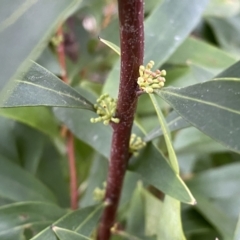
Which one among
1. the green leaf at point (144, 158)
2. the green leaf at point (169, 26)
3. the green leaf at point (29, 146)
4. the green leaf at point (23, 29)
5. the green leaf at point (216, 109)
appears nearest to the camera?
the green leaf at point (23, 29)

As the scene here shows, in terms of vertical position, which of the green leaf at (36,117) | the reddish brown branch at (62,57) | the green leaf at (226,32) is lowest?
the green leaf at (36,117)

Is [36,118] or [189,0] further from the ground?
[189,0]

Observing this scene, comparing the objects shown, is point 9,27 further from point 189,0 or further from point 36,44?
point 189,0

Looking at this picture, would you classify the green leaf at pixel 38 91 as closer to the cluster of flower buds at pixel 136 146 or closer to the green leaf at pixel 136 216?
the cluster of flower buds at pixel 136 146

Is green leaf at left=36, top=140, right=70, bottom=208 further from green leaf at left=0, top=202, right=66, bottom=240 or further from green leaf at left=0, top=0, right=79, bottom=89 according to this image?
green leaf at left=0, top=0, right=79, bottom=89

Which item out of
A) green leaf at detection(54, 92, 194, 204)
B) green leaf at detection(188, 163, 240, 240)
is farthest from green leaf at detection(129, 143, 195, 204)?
green leaf at detection(188, 163, 240, 240)

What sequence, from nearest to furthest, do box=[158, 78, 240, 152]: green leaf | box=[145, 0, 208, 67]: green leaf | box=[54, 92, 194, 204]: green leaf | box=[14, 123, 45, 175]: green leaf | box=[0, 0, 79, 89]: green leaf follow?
1. box=[0, 0, 79, 89]: green leaf
2. box=[158, 78, 240, 152]: green leaf
3. box=[54, 92, 194, 204]: green leaf
4. box=[145, 0, 208, 67]: green leaf
5. box=[14, 123, 45, 175]: green leaf

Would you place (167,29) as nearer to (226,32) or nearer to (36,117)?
(36,117)

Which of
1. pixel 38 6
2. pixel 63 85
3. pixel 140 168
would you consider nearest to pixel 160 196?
pixel 140 168

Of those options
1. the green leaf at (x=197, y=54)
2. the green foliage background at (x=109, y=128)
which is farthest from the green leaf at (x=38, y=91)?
the green leaf at (x=197, y=54)
